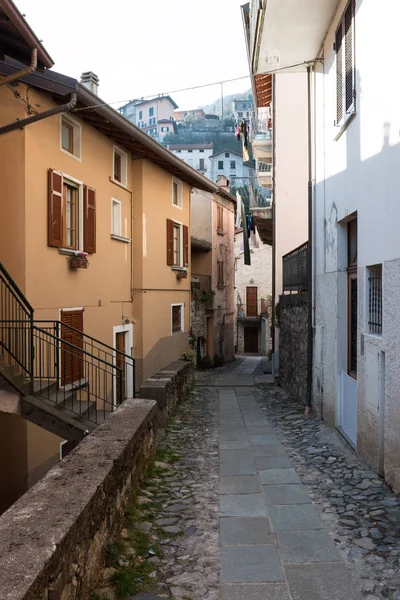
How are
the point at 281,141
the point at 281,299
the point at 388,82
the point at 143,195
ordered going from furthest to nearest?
1. the point at 281,141
2. the point at 281,299
3. the point at 143,195
4. the point at 388,82

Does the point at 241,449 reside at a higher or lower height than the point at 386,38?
lower

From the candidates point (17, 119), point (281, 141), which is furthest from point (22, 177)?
point (281, 141)

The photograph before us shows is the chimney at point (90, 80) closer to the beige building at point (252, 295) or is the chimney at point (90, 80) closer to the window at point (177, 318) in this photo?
the window at point (177, 318)

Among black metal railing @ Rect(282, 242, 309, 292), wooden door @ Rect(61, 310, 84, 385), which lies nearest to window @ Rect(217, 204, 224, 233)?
black metal railing @ Rect(282, 242, 309, 292)

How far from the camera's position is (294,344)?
1227cm

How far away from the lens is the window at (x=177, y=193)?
1569 cm

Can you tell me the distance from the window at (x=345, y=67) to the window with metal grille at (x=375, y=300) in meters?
2.21

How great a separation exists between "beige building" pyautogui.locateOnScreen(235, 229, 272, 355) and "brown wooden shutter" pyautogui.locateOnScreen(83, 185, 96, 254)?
29441mm

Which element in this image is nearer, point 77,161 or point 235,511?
point 235,511

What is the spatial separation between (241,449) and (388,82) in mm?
5196

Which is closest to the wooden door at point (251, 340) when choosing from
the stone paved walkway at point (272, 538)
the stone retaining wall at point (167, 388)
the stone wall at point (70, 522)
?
the stone retaining wall at point (167, 388)

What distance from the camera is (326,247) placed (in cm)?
844

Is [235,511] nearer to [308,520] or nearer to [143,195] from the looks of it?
[308,520]

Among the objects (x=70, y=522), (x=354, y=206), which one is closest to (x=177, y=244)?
(x=354, y=206)
